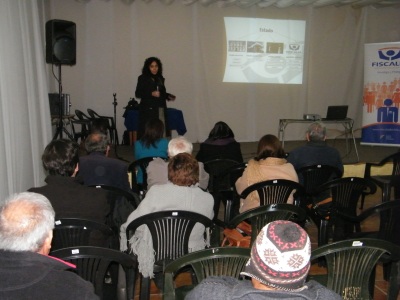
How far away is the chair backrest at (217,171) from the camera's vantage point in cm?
407

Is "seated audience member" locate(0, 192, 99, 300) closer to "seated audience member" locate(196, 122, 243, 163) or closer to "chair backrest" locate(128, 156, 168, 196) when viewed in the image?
"chair backrest" locate(128, 156, 168, 196)

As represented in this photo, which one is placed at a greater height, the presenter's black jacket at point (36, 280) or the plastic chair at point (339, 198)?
the presenter's black jacket at point (36, 280)

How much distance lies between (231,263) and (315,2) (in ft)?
26.4

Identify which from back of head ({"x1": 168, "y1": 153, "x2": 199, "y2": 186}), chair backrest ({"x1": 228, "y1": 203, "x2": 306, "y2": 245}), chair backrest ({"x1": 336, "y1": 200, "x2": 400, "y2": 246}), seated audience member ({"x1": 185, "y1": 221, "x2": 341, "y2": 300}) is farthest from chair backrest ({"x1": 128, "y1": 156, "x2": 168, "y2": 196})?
seated audience member ({"x1": 185, "y1": 221, "x2": 341, "y2": 300})

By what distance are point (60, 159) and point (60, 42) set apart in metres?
3.70

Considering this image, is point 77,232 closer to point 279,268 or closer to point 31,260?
point 31,260

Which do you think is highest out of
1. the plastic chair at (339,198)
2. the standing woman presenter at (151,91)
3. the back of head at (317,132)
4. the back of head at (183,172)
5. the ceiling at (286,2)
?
the ceiling at (286,2)

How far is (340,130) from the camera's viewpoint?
33.1 feet

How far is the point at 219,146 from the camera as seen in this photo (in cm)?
445

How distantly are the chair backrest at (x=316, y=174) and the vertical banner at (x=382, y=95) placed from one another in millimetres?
5081

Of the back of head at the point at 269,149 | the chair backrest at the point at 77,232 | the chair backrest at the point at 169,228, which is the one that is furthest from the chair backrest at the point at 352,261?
the back of head at the point at 269,149

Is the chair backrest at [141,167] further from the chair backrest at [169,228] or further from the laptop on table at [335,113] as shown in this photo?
the laptop on table at [335,113]

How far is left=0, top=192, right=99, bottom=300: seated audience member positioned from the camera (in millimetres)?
1329

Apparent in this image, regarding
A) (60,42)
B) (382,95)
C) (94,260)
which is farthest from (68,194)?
(382,95)
